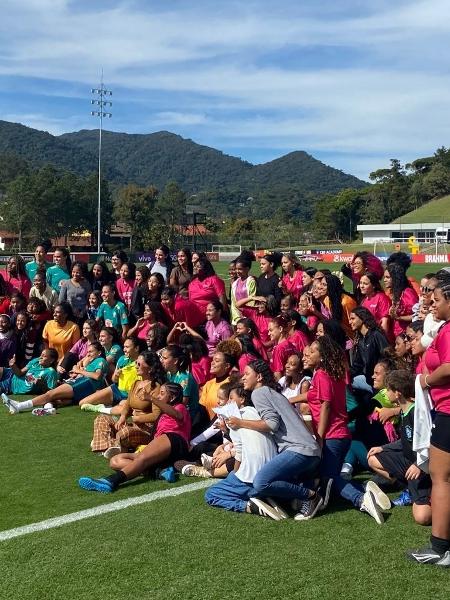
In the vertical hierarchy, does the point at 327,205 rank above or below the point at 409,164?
below

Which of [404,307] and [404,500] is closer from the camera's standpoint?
[404,500]

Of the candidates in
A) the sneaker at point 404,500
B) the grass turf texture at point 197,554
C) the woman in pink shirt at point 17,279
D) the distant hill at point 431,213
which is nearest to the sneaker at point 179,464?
the grass turf texture at point 197,554

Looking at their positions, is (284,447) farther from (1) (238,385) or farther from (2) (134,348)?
(2) (134,348)

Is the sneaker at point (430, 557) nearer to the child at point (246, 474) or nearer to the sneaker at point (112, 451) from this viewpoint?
the child at point (246, 474)

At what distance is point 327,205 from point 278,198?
75579mm

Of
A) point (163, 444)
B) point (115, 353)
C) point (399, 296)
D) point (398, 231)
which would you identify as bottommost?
point (163, 444)

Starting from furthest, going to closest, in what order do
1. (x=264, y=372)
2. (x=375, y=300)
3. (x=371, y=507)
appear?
(x=375, y=300) → (x=264, y=372) → (x=371, y=507)

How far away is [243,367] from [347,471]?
5.64 ft

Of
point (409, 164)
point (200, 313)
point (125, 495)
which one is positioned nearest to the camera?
point (125, 495)

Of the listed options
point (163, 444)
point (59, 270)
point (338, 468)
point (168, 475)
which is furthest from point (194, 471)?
point (59, 270)

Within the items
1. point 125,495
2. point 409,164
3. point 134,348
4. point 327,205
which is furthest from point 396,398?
point 409,164

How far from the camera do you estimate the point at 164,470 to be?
6215mm

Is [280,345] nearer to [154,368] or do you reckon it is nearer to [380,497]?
[154,368]

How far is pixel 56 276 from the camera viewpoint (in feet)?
36.7
